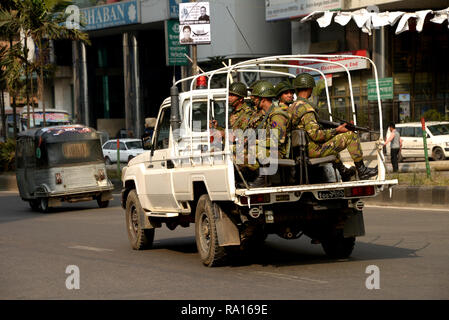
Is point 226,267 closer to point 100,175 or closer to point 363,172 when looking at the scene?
point 363,172

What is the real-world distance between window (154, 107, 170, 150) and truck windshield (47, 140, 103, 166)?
12.3 meters

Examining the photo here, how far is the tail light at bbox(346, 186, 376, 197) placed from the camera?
35.6 feet

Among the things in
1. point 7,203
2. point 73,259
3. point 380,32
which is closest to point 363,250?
point 73,259

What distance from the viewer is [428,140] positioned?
3522 centimetres

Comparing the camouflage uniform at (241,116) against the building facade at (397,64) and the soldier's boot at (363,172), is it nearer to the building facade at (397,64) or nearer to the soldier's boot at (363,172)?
the soldier's boot at (363,172)

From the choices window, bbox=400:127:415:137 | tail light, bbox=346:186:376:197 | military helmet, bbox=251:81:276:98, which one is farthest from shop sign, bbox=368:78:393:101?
tail light, bbox=346:186:376:197

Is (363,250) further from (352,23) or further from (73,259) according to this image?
(352,23)

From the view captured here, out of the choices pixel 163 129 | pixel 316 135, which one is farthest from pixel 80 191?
pixel 316 135

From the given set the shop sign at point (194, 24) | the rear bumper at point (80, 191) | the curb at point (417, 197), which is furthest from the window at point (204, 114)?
the shop sign at point (194, 24)

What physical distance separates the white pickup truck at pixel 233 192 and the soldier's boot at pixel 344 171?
0.08 meters

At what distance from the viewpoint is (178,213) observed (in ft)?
41.8

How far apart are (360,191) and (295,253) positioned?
205cm

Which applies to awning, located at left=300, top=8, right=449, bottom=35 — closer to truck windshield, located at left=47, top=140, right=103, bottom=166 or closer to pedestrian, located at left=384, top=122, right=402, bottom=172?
pedestrian, located at left=384, top=122, right=402, bottom=172
